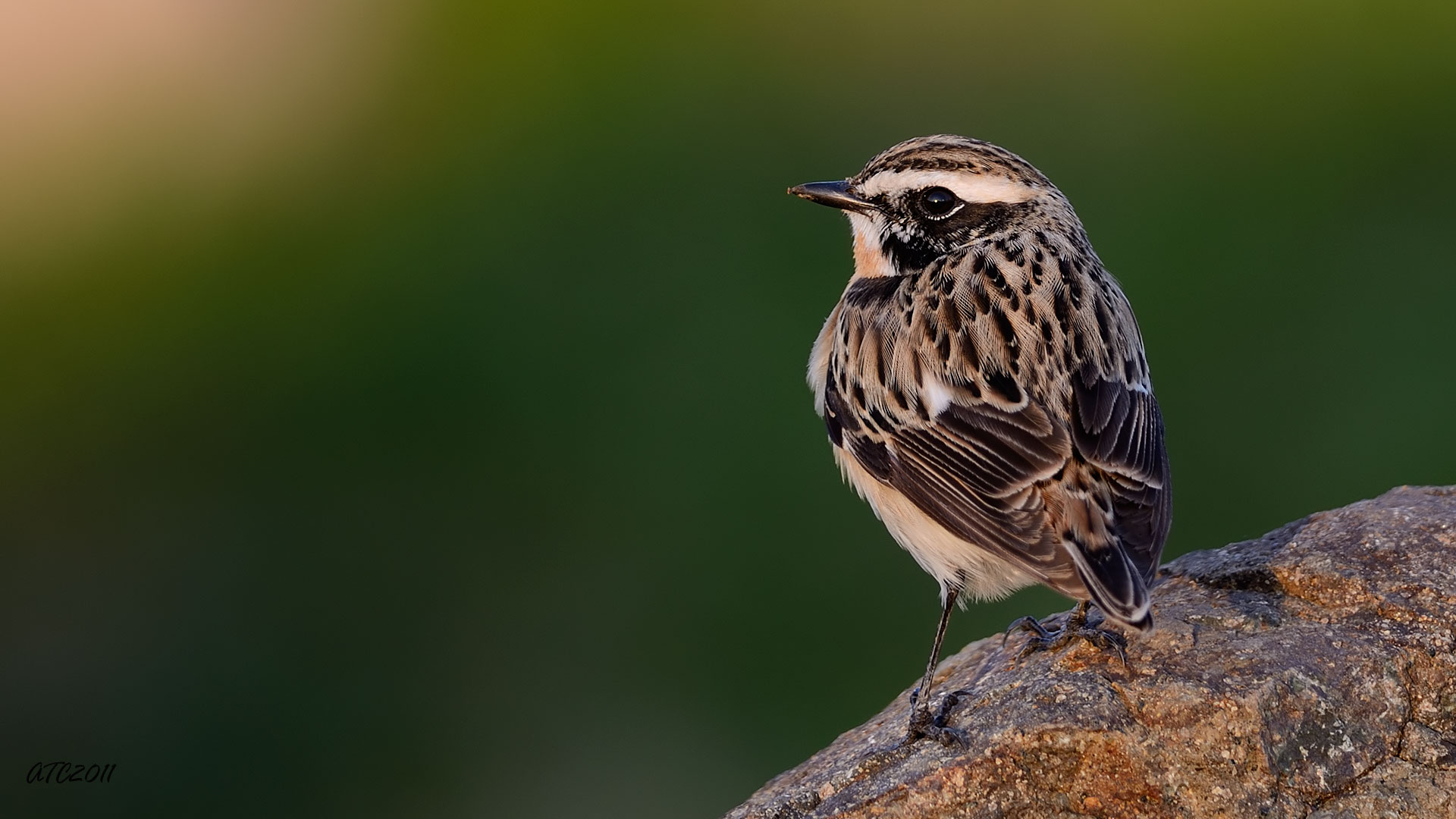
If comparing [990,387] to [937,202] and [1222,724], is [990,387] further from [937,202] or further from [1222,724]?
[1222,724]

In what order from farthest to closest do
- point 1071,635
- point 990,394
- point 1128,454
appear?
point 990,394 → point 1071,635 → point 1128,454

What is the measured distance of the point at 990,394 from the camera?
6930 millimetres

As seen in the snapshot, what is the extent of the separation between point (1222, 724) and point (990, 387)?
182 centimetres

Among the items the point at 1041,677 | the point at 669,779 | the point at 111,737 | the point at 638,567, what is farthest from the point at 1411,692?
the point at 111,737

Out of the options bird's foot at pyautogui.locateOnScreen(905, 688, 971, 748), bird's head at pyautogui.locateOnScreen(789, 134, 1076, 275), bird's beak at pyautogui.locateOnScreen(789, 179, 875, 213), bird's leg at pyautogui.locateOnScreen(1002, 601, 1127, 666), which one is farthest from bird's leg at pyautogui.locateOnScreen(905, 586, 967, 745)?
bird's beak at pyautogui.locateOnScreen(789, 179, 875, 213)

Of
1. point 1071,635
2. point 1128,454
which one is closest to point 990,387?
point 1128,454

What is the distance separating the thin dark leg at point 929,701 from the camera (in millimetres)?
6188

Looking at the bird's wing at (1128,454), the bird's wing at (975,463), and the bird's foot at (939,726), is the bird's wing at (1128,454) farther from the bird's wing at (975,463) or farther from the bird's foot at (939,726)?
the bird's foot at (939,726)

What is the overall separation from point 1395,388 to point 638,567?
605 cm

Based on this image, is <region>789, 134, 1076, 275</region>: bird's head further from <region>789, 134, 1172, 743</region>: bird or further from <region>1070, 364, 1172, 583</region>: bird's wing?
<region>1070, 364, 1172, 583</region>: bird's wing

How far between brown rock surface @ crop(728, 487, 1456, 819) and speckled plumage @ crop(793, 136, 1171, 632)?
44 cm

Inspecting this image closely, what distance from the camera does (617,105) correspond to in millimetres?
15648

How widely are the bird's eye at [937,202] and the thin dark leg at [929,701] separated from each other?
1.95 meters
